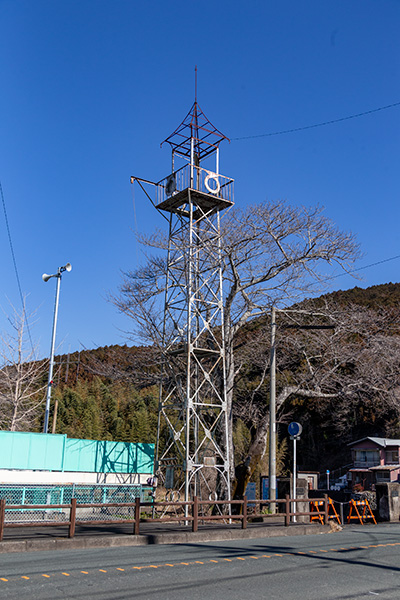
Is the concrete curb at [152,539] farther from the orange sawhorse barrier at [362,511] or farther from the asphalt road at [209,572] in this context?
the orange sawhorse barrier at [362,511]

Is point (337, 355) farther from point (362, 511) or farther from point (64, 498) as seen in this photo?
point (64, 498)

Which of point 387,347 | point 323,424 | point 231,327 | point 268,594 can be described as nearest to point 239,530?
point 268,594

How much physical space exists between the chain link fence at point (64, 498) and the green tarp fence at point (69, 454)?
109 cm

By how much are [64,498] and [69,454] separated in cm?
223

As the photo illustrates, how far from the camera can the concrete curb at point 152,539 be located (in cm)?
1131

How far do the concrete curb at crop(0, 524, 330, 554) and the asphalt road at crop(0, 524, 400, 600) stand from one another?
1.51 ft

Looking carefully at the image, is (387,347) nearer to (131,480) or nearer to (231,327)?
(231,327)

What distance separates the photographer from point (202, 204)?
22.7 metres

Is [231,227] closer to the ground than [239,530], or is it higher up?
higher up

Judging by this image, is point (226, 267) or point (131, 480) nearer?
point (131, 480)

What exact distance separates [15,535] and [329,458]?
173 ft

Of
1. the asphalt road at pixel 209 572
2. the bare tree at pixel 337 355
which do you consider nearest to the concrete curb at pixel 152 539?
the asphalt road at pixel 209 572

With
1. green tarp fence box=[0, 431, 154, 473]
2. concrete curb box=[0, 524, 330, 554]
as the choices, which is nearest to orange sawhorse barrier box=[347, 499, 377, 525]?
concrete curb box=[0, 524, 330, 554]

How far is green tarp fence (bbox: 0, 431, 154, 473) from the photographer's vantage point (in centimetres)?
1828
